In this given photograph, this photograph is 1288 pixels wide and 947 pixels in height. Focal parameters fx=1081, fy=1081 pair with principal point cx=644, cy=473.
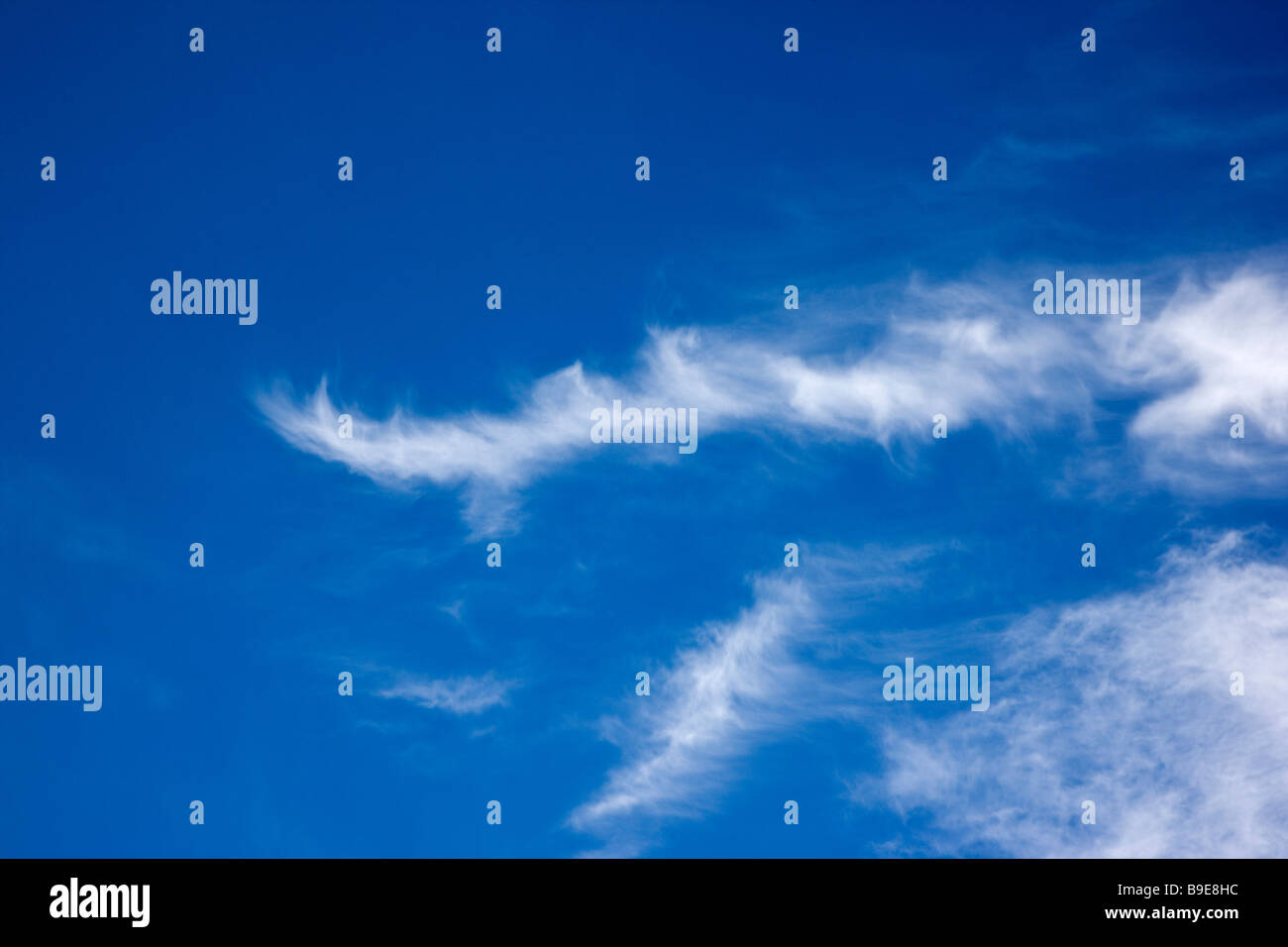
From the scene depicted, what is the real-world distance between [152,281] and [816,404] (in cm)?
680

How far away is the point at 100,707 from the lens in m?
10.8

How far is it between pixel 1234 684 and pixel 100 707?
11265 millimetres
